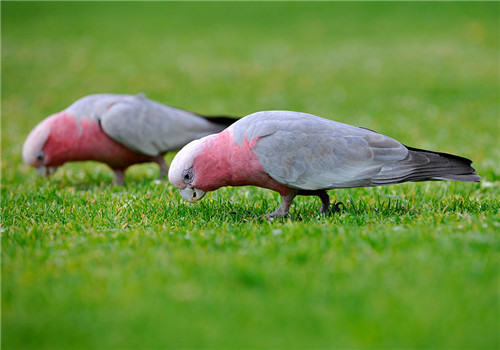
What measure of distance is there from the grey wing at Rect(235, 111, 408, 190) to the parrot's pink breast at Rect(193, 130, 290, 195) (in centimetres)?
9

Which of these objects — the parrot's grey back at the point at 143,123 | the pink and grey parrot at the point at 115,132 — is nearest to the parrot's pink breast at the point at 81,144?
the pink and grey parrot at the point at 115,132

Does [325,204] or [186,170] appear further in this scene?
[325,204]

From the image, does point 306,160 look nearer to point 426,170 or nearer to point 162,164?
point 426,170

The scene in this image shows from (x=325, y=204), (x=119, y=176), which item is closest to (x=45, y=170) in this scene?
(x=119, y=176)

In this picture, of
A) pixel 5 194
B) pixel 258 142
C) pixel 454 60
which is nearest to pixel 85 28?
pixel 454 60

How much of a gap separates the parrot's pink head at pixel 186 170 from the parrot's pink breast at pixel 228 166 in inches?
1.3

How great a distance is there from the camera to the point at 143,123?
6152 mm

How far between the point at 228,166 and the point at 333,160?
0.87 meters

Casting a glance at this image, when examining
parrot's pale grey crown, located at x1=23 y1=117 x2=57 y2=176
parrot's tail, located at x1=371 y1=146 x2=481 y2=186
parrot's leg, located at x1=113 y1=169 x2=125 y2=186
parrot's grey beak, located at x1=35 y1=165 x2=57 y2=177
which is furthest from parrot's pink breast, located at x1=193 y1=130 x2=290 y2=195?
parrot's grey beak, located at x1=35 y1=165 x2=57 y2=177

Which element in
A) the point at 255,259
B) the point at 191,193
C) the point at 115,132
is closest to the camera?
the point at 255,259

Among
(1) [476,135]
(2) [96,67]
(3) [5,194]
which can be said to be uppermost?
(2) [96,67]

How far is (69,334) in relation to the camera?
2.56 metres

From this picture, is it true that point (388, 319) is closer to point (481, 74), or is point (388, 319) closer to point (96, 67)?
point (481, 74)

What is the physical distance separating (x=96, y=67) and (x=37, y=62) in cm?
225
